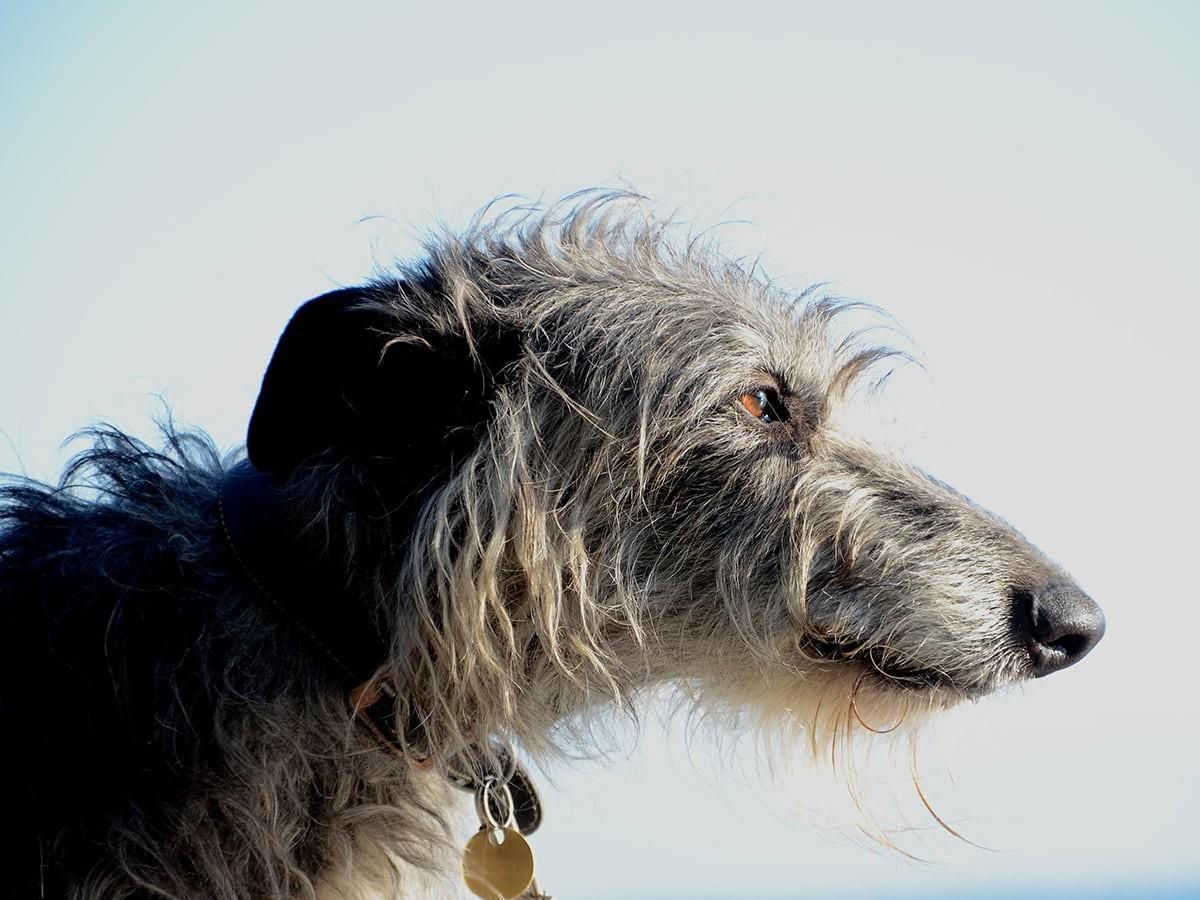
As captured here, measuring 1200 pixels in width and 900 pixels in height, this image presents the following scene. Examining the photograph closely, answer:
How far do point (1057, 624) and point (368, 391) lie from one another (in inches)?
76.9

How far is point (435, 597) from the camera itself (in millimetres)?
3484

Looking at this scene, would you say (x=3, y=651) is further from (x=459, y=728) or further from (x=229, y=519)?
(x=459, y=728)

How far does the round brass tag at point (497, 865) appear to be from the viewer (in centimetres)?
370

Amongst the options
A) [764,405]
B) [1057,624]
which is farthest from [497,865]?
[1057,624]

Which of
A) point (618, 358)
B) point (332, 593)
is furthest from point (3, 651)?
point (618, 358)

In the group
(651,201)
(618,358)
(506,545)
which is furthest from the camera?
(651,201)

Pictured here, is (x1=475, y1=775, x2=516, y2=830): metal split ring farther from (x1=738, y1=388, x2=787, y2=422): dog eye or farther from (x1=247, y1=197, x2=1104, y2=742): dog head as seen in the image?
(x1=738, y1=388, x2=787, y2=422): dog eye

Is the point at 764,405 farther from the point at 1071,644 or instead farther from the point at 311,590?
the point at 311,590

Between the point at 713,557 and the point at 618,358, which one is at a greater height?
the point at 618,358

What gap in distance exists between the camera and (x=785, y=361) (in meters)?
4.11

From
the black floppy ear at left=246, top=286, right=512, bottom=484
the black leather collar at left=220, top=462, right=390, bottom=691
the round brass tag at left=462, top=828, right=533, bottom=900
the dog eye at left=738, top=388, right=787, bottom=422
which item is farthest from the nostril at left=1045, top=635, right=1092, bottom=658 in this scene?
the black leather collar at left=220, top=462, right=390, bottom=691

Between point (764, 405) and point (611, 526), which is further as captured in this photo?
point (764, 405)

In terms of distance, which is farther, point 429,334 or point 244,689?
point 429,334

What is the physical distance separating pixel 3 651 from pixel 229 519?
672mm
